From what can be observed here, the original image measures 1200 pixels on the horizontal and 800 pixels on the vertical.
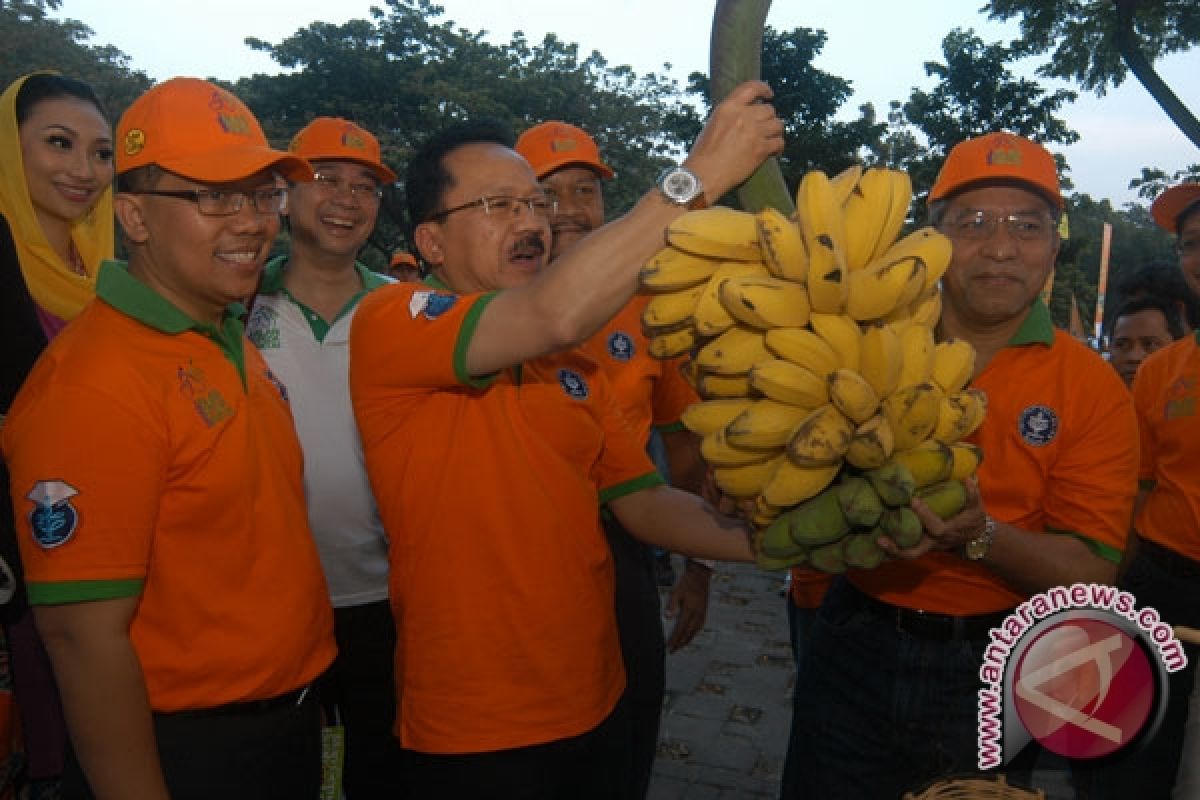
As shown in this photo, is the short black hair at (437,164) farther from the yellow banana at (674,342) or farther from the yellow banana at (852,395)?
the yellow banana at (852,395)

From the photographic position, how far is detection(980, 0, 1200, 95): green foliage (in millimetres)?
10898

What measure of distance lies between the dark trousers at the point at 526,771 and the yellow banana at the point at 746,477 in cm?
85

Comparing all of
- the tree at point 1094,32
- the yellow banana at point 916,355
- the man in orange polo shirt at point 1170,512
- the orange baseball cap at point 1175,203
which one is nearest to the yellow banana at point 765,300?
the yellow banana at point 916,355

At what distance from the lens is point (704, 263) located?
1.65 meters

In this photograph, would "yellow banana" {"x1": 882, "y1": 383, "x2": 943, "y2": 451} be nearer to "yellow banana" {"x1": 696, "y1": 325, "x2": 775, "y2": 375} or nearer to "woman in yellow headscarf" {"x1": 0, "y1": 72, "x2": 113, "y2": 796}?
"yellow banana" {"x1": 696, "y1": 325, "x2": 775, "y2": 375}

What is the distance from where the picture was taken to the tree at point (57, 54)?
861 inches

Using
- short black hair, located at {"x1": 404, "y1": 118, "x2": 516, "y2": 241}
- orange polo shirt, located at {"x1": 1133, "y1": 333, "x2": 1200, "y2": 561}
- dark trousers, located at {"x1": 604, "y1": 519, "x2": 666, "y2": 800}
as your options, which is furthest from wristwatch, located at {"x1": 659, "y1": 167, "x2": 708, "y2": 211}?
orange polo shirt, located at {"x1": 1133, "y1": 333, "x2": 1200, "y2": 561}

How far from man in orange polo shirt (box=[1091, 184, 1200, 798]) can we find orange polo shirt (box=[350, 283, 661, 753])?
2.27 m

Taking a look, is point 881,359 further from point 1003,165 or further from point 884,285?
point 1003,165

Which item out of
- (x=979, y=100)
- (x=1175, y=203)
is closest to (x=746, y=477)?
(x=1175, y=203)

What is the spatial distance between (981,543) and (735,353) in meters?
0.94

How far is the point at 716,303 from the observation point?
5.21ft

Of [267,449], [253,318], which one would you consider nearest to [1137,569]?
[267,449]

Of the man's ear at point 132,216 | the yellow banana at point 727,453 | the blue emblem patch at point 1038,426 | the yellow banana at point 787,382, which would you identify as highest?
the man's ear at point 132,216
